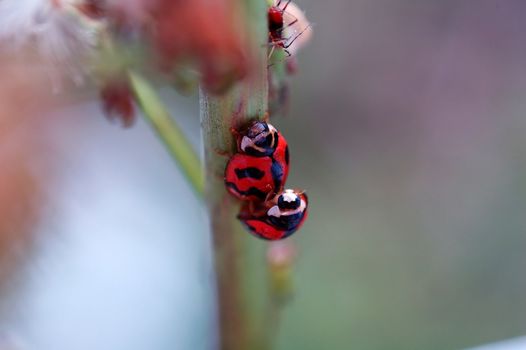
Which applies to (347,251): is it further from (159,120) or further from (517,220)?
(159,120)

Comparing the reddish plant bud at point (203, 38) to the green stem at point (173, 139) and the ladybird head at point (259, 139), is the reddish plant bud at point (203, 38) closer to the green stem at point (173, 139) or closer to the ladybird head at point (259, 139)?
the ladybird head at point (259, 139)

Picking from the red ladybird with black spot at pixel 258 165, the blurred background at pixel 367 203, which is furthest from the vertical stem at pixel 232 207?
the blurred background at pixel 367 203

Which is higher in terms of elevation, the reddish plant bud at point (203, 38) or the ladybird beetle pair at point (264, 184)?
the reddish plant bud at point (203, 38)

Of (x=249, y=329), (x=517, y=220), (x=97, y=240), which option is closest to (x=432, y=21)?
(x=517, y=220)

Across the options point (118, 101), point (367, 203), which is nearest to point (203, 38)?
point (118, 101)

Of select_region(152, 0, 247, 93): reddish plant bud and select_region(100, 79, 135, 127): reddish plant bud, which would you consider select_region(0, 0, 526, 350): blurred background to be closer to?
select_region(100, 79, 135, 127): reddish plant bud

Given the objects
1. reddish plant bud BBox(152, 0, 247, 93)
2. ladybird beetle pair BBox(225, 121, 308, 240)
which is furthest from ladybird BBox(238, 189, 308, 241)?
reddish plant bud BBox(152, 0, 247, 93)
